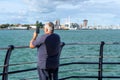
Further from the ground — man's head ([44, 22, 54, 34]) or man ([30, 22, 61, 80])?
man's head ([44, 22, 54, 34])

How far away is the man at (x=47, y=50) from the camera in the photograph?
777 cm

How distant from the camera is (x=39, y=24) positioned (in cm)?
818

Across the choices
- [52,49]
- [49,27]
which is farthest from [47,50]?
[49,27]

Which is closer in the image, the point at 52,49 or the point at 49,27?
the point at 49,27

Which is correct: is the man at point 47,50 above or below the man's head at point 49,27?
below

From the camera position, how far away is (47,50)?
7820 millimetres

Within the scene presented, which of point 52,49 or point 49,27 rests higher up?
point 49,27

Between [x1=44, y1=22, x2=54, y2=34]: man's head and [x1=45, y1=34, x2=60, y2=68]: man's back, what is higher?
[x1=44, y1=22, x2=54, y2=34]: man's head

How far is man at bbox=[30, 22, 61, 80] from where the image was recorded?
306 inches

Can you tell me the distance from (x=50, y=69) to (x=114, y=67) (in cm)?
1813

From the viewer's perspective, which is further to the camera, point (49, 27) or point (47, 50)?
point (47, 50)

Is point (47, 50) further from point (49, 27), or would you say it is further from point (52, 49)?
point (49, 27)

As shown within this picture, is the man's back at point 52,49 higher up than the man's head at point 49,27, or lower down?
→ lower down

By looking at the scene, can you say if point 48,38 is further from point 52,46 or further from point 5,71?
point 5,71
